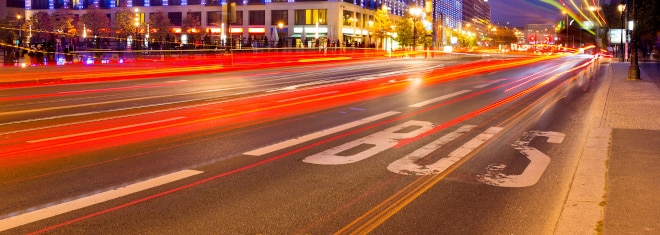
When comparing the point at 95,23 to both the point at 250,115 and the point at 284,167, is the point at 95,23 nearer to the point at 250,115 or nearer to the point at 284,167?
the point at 250,115

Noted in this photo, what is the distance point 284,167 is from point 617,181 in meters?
3.91

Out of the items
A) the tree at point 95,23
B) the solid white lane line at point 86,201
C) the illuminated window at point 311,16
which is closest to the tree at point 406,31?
the illuminated window at point 311,16

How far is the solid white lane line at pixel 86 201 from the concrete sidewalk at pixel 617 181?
426 centimetres

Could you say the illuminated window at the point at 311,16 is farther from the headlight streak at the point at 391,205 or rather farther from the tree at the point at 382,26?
the headlight streak at the point at 391,205

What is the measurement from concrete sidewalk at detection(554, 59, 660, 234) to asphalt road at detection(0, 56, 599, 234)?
250 millimetres

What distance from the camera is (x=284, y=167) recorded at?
8.02m

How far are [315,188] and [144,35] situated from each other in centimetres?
8169

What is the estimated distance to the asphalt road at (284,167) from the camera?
18.5ft

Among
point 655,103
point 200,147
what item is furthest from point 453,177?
point 655,103

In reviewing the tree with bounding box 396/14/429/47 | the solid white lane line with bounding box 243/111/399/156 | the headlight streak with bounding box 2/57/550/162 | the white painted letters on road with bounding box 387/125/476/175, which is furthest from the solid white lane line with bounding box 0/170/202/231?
the tree with bounding box 396/14/429/47

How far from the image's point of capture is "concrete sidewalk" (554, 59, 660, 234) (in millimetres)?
5297

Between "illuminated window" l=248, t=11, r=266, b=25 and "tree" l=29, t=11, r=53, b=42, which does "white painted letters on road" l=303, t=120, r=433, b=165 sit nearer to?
"illuminated window" l=248, t=11, r=266, b=25

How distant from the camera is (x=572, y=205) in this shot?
5.96 metres

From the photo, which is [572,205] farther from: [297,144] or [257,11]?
[257,11]
